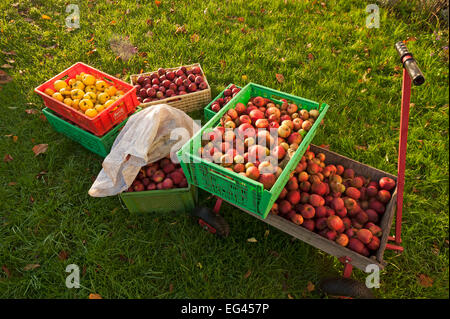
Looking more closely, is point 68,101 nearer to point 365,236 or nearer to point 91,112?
point 91,112

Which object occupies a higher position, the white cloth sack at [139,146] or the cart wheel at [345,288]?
the white cloth sack at [139,146]

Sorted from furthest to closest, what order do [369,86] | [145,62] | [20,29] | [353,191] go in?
[20,29], [145,62], [369,86], [353,191]

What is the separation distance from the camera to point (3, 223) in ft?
10.7

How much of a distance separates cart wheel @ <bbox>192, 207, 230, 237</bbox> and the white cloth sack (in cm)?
65

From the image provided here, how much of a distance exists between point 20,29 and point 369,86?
657 cm

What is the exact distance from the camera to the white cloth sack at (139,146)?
2.91 metres

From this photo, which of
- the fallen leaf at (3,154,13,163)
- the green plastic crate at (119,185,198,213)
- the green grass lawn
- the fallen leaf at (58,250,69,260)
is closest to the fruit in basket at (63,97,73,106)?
the green grass lawn

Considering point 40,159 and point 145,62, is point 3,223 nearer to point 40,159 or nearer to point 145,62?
point 40,159

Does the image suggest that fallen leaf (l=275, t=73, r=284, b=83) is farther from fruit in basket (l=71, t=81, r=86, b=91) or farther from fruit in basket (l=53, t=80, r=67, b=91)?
fruit in basket (l=53, t=80, r=67, b=91)

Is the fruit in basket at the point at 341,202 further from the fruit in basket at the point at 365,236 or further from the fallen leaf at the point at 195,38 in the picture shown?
the fallen leaf at the point at 195,38

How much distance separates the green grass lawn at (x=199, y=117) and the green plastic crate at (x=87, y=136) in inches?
7.2

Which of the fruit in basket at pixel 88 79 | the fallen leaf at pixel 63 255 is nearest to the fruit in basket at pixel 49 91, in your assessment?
the fruit in basket at pixel 88 79

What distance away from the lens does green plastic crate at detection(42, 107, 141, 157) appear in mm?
3473
